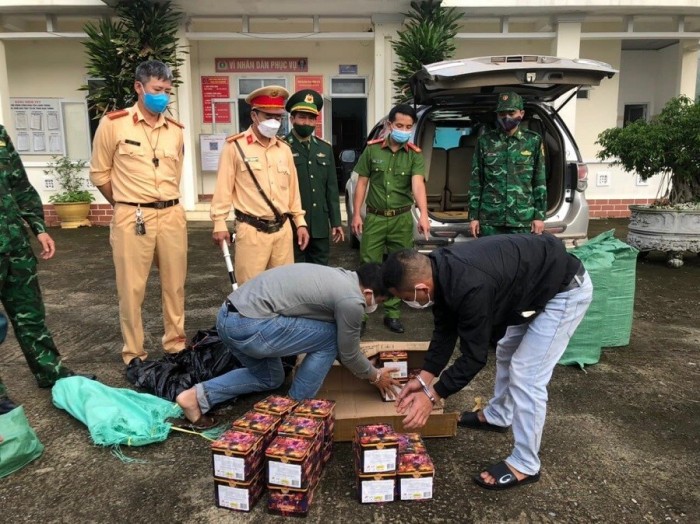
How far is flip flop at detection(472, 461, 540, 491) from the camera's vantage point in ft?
7.72

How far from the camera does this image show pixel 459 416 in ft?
9.76

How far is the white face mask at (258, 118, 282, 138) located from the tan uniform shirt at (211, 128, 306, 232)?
0.08 meters

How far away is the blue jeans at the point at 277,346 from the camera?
2.72 metres

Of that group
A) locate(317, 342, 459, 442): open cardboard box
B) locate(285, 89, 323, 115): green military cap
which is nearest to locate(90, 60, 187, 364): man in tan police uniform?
locate(285, 89, 323, 115): green military cap

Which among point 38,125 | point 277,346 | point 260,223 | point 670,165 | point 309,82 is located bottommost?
point 277,346

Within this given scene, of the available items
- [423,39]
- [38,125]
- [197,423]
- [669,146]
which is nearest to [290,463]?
[197,423]

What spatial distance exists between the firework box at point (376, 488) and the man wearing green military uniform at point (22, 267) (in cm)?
192

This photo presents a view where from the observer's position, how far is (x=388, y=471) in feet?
7.29

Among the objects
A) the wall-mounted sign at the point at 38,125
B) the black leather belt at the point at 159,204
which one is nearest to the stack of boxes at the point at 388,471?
the black leather belt at the point at 159,204

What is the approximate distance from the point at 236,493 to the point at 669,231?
18.2ft

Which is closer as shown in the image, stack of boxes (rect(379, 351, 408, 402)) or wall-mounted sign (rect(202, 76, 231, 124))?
stack of boxes (rect(379, 351, 408, 402))

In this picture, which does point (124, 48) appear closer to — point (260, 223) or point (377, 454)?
point (260, 223)

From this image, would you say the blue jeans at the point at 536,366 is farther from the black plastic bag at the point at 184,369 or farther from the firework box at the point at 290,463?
the black plastic bag at the point at 184,369

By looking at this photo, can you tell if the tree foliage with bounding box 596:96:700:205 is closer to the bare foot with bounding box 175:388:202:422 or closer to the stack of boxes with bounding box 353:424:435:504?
the stack of boxes with bounding box 353:424:435:504
